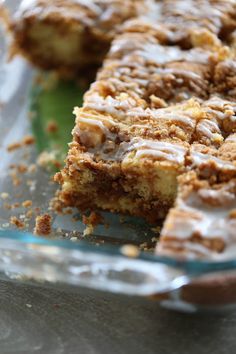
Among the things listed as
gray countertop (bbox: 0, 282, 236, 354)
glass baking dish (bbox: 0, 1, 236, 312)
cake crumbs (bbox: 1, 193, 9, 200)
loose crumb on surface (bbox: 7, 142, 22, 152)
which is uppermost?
glass baking dish (bbox: 0, 1, 236, 312)

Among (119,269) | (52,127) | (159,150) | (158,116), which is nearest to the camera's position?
(119,269)

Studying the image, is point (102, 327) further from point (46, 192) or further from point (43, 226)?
point (46, 192)

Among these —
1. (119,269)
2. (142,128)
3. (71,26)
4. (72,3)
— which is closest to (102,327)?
(119,269)

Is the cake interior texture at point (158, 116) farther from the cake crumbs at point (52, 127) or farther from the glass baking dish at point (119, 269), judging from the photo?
the cake crumbs at point (52, 127)

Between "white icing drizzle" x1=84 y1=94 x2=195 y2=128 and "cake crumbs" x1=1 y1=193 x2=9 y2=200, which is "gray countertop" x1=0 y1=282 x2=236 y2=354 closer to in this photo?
"cake crumbs" x1=1 y1=193 x2=9 y2=200

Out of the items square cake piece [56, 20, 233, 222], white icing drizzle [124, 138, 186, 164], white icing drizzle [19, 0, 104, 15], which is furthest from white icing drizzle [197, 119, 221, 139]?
white icing drizzle [19, 0, 104, 15]
